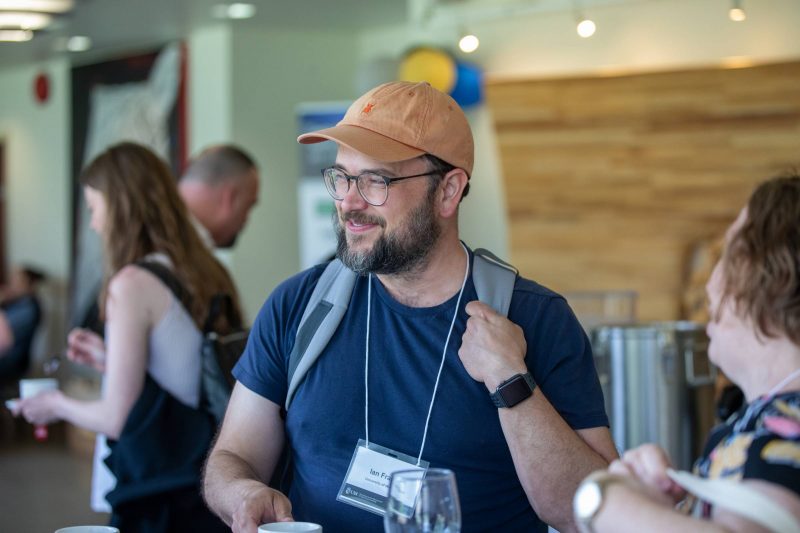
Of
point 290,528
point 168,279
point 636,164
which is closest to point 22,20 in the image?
point 636,164

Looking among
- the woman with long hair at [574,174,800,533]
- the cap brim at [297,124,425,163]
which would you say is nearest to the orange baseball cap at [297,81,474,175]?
the cap brim at [297,124,425,163]

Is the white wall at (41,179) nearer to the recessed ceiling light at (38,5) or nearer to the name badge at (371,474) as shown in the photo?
the recessed ceiling light at (38,5)

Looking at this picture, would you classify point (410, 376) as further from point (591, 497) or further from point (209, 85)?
point (209, 85)

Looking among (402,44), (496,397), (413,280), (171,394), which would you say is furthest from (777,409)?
(402,44)

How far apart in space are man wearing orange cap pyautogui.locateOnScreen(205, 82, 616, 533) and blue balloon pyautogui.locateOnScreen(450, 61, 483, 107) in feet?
17.8

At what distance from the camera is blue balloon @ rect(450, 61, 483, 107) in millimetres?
7664

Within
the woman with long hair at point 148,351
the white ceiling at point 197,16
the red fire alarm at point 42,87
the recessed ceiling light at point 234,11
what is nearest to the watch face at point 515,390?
the woman with long hair at point 148,351

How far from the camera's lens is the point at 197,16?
8.66 m

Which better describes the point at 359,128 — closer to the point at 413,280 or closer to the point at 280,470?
the point at 413,280

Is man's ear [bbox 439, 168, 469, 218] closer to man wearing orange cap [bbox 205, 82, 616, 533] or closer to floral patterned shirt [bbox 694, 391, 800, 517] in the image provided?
man wearing orange cap [bbox 205, 82, 616, 533]

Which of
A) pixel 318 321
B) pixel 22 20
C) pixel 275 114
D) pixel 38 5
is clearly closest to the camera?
pixel 318 321

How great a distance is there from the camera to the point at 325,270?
237cm

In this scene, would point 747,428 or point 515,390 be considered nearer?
point 747,428

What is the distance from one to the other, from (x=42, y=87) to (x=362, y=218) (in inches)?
382
